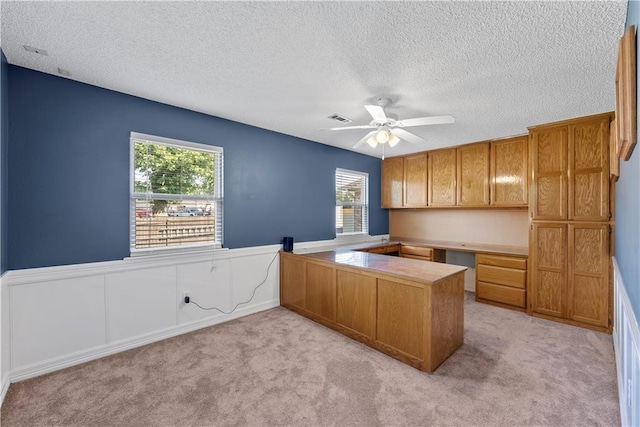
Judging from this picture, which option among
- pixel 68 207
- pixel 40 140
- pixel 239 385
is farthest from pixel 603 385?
pixel 40 140

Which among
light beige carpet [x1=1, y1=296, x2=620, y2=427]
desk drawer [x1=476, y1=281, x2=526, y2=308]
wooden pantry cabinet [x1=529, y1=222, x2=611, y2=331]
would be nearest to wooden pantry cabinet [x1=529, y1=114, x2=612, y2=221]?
wooden pantry cabinet [x1=529, y1=222, x2=611, y2=331]

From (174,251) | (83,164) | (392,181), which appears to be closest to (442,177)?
(392,181)

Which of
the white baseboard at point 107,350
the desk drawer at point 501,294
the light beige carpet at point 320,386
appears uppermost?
the desk drawer at point 501,294

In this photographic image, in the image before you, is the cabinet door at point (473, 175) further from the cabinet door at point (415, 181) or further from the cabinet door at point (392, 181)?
the cabinet door at point (392, 181)

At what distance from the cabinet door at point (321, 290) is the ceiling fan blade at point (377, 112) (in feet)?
5.47

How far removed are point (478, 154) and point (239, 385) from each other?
4432mm

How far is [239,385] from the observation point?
7.10 ft

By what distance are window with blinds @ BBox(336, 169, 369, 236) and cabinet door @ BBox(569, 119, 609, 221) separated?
2.97 m

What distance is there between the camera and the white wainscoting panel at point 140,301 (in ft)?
8.67

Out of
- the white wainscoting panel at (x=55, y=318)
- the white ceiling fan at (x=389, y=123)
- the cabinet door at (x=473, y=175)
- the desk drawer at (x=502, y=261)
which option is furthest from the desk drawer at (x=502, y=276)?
the white wainscoting panel at (x=55, y=318)

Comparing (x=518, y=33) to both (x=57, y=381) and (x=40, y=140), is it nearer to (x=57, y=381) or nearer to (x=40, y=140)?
(x=40, y=140)

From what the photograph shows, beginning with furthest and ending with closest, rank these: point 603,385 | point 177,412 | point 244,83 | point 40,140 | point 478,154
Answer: point 478,154 < point 244,83 < point 40,140 < point 603,385 < point 177,412

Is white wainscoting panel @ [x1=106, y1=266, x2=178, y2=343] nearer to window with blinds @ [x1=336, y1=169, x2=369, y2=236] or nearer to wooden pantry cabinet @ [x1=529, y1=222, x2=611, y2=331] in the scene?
window with blinds @ [x1=336, y1=169, x2=369, y2=236]

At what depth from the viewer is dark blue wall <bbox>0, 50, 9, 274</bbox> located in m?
2.05
